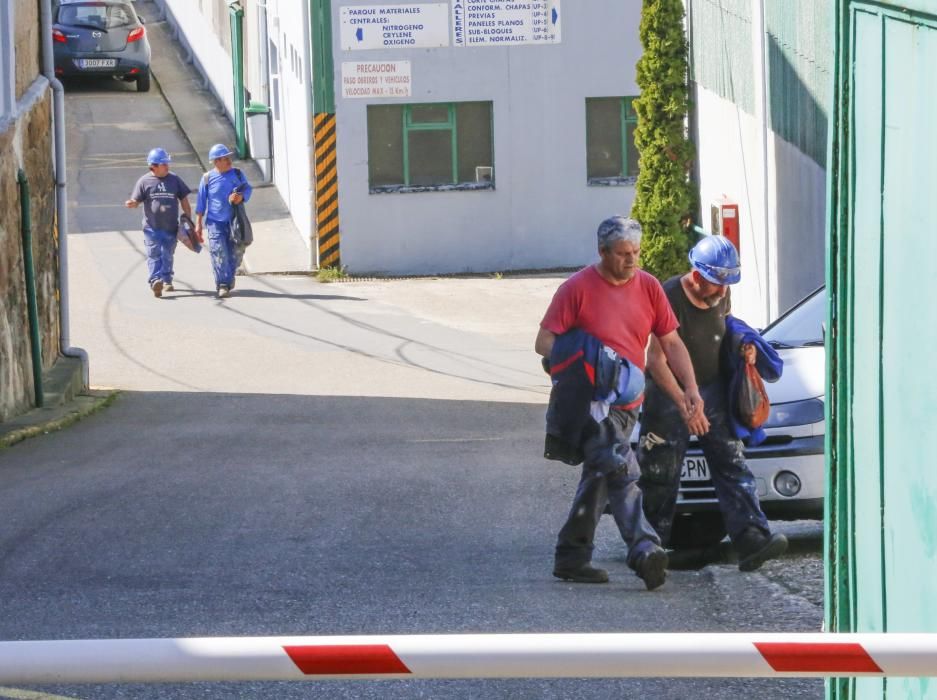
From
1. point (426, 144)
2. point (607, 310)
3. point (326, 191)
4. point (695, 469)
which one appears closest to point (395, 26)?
point (426, 144)

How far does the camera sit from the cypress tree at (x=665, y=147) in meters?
20.8

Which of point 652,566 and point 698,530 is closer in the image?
point 652,566

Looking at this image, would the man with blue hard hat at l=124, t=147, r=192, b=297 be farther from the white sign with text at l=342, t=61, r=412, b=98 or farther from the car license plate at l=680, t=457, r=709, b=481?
the car license plate at l=680, t=457, r=709, b=481

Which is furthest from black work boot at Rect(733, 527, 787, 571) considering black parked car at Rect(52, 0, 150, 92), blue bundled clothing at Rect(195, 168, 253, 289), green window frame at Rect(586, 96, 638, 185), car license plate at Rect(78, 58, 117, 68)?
car license plate at Rect(78, 58, 117, 68)

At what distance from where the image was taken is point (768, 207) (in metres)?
16.4

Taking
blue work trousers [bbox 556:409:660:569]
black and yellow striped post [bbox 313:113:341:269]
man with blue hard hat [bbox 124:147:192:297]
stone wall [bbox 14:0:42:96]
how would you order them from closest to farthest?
Answer: blue work trousers [bbox 556:409:660:569]
stone wall [bbox 14:0:42:96]
man with blue hard hat [bbox 124:147:192:297]
black and yellow striped post [bbox 313:113:341:269]

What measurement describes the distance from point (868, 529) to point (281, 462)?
7.87 metres

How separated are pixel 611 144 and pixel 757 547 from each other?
59.4ft

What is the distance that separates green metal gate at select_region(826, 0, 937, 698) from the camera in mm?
4246

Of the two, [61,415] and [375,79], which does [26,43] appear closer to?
[61,415]

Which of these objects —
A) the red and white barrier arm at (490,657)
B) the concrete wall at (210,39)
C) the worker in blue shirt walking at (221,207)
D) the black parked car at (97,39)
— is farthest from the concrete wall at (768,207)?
the black parked car at (97,39)

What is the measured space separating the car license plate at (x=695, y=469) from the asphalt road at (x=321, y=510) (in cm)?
49

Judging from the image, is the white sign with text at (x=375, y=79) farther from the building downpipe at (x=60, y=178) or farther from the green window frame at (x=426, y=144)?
the building downpipe at (x=60, y=178)

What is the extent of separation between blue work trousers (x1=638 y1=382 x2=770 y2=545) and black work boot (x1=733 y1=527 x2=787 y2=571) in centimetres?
3
